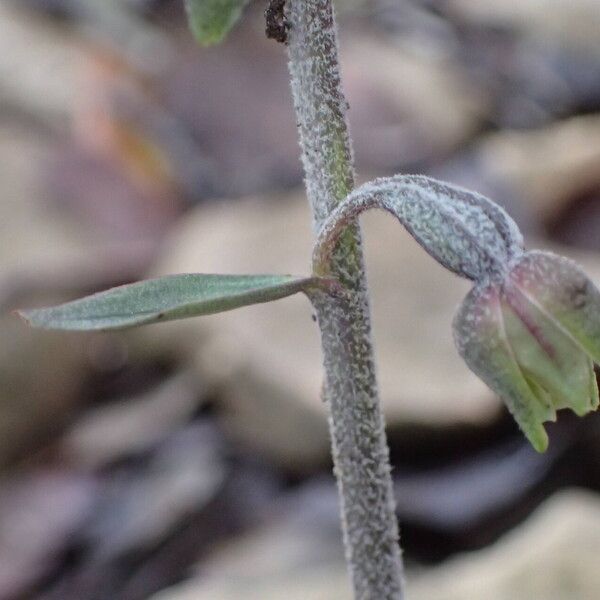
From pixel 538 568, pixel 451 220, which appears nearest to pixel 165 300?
pixel 451 220

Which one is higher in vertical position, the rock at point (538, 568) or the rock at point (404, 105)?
the rock at point (404, 105)

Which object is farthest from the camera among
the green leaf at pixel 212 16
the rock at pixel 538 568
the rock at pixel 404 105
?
the rock at pixel 404 105

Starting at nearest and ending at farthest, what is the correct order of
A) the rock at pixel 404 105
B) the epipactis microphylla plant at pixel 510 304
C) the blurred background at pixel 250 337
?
the epipactis microphylla plant at pixel 510 304
the blurred background at pixel 250 337
the rock at pixel 404 105

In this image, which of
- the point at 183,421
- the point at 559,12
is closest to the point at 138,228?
the point at 183,421

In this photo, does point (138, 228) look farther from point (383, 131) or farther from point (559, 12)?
point (559, 12)

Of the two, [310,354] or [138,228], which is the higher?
[138,228]

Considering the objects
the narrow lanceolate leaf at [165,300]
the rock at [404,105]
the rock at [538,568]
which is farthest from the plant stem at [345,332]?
the rock at [404,105]

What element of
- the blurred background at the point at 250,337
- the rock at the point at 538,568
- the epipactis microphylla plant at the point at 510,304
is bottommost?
the epipactis microphylla plant at the point at 510,304

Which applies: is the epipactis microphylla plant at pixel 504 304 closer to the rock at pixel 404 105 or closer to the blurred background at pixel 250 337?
the blurred background at pixel 250 337
